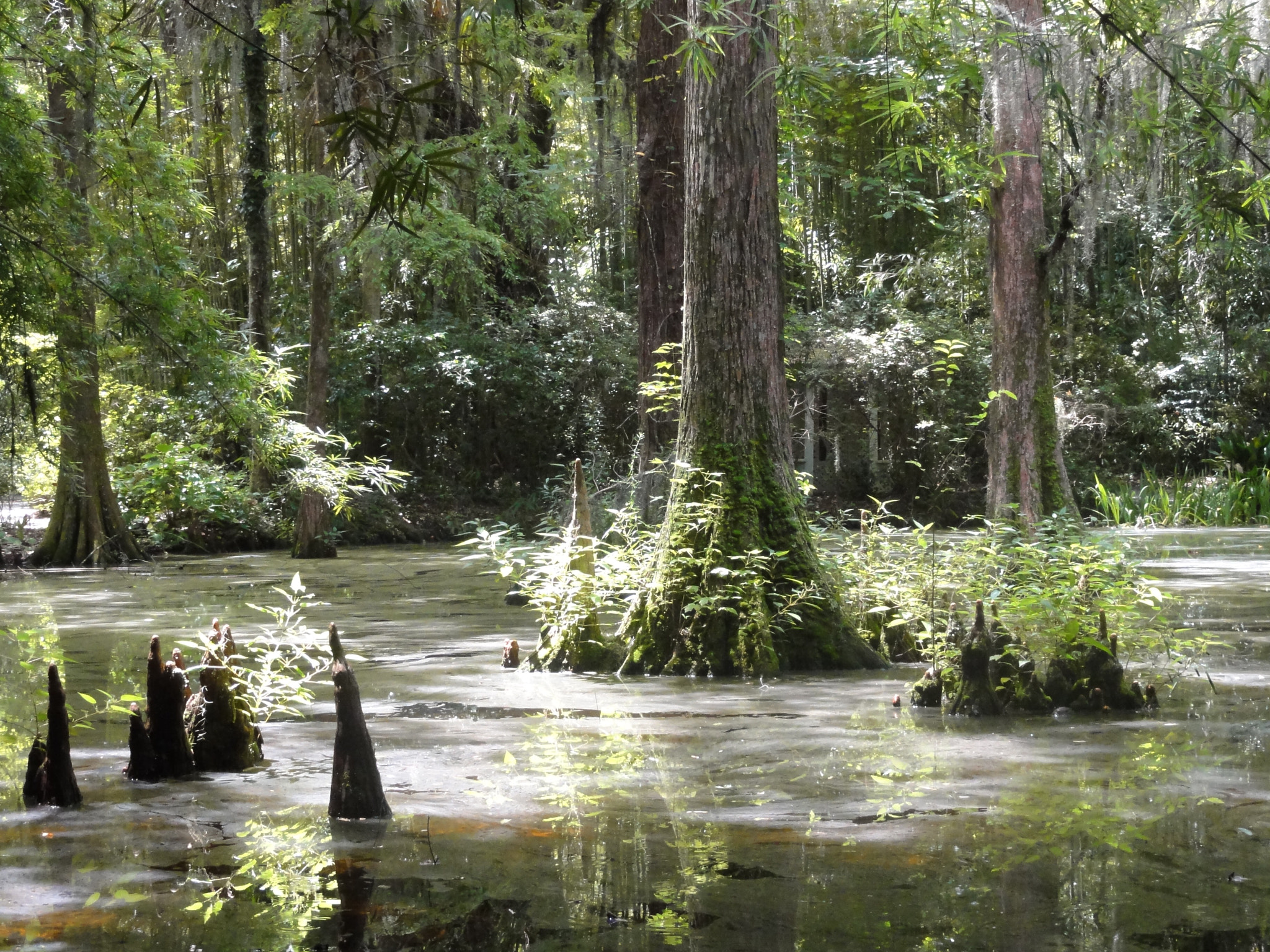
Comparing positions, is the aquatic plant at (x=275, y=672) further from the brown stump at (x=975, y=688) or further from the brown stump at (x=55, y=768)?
the brown stump at (x=975, y=688)

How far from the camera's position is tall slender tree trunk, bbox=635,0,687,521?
10398 millimetres

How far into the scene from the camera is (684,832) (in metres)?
3.93

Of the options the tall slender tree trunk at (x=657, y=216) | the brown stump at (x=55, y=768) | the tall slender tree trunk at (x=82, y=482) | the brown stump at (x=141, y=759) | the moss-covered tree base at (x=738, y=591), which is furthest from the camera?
the tall slender tree trunk at (x=82, y=482)

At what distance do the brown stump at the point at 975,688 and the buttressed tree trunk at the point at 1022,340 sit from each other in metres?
6.10

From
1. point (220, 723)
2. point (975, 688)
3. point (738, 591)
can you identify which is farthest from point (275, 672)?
point (975, 688)

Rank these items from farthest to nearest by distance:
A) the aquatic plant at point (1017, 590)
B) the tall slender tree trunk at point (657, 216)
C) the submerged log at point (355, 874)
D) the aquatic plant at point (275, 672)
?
the tall slender tree trunk at point (657, 216) → the aquatic plant at point (1017, 590) → the aquatic plant at point (275, 672) → the submerged log at point (355, 874)

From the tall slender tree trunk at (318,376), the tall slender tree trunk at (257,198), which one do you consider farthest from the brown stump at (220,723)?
the tall slender tree trunk at (257,198)

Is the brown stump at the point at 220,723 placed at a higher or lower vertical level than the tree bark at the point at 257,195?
lower

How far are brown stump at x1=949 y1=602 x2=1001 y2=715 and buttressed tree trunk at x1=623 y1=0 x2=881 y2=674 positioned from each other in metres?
1.36

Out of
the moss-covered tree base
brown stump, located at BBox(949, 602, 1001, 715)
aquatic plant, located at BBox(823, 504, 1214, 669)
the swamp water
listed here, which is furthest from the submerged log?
the moss-covered tree base

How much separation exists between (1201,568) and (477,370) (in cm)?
1224

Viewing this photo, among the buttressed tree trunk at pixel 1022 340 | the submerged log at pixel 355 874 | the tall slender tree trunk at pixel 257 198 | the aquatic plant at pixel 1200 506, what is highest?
the tall slender tree trunk at pixel 257 198

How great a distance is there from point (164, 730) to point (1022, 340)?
370 inches

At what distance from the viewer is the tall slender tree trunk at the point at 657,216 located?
10.4 meters
